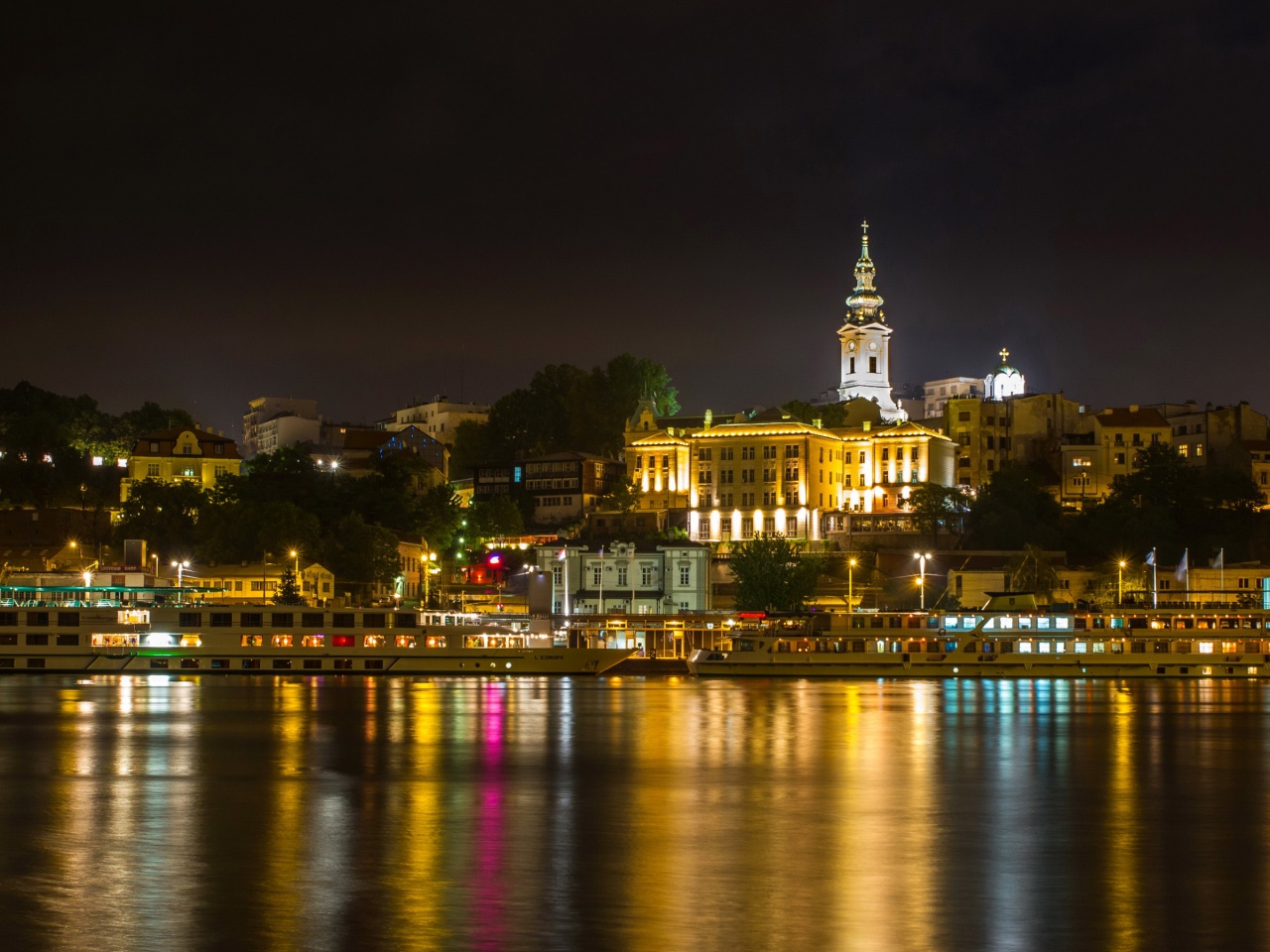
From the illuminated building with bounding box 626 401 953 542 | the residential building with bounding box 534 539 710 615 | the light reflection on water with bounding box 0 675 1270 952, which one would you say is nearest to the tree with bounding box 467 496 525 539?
the illuminated building with bounding box 626 401 953 542

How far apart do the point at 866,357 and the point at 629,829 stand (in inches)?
5352

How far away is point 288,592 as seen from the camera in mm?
86062

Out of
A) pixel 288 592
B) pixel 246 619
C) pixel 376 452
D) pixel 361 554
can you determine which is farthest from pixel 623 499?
pixel 246 619

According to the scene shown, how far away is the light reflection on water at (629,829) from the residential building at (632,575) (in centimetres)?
5484

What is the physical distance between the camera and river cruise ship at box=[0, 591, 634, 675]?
72.6 meters

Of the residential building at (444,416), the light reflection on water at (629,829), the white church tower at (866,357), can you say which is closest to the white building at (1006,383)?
the white church tower at (866,357)

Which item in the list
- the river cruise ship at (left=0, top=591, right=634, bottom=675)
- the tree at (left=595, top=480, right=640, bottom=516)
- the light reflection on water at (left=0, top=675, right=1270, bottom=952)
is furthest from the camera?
the tree at (left=595, top=480, right=640, bottom=516)

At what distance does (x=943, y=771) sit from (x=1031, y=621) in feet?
136

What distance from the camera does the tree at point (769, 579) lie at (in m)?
99.6

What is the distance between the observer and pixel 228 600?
9050 cm

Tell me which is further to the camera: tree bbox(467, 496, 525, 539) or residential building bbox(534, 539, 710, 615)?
tree bbox(467, 496, 525, 539)

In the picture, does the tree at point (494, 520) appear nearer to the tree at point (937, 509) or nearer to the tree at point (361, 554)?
the tree at point (361, 554)

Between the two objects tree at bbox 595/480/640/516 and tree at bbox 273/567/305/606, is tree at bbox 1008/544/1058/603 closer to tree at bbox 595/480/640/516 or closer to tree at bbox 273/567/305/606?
tree at bbox 595/480/640/516

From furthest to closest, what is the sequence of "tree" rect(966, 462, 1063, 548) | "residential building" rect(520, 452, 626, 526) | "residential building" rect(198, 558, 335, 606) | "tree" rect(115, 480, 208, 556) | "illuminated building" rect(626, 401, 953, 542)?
"residential building" rect(520, 452, 626, 526) < "illuminated building" rect(626, 401, 953, 542) < "tree" rect(966, 462, 1063, 548) < "tree" rect(115, 480, 208, 556) < "residential building" rect(198, 558, 335, 606)
